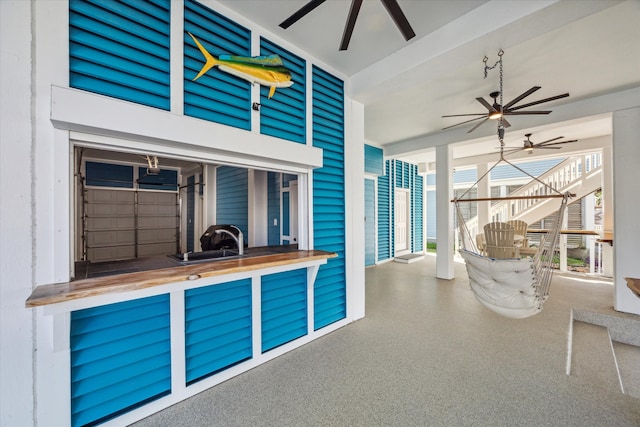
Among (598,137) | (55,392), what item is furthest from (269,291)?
(598,137)

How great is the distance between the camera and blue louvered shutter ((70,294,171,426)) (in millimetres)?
1474

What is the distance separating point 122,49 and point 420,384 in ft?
10.4

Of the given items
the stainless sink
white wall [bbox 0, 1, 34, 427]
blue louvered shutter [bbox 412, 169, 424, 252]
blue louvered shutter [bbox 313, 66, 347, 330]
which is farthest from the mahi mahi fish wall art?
blue louvered shutter [bbox 412, 169, 424, 252]

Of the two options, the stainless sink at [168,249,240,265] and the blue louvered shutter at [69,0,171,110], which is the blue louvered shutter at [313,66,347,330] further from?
the blue louvered shutter at [69,0,171,110]

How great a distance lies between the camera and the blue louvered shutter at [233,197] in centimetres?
430

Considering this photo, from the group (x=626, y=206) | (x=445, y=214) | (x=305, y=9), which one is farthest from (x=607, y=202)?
(x=305, y=9)

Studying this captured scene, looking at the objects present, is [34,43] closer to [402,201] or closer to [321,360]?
[321,360]

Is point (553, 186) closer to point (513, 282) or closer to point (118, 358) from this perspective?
point (513, 282)

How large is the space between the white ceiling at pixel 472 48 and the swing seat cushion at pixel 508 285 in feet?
6.12

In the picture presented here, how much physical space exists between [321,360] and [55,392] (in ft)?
5.87

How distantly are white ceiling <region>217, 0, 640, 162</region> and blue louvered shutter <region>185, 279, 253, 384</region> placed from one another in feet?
7.64

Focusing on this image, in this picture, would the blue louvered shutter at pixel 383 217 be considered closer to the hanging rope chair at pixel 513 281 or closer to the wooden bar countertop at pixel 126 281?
the hanging rope chair at pixel 513 281

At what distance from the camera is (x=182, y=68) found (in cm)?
176

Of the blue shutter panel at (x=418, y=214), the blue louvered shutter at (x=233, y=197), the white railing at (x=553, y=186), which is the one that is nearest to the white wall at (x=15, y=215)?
the blue louvered shutter at (x=233, y=197)
